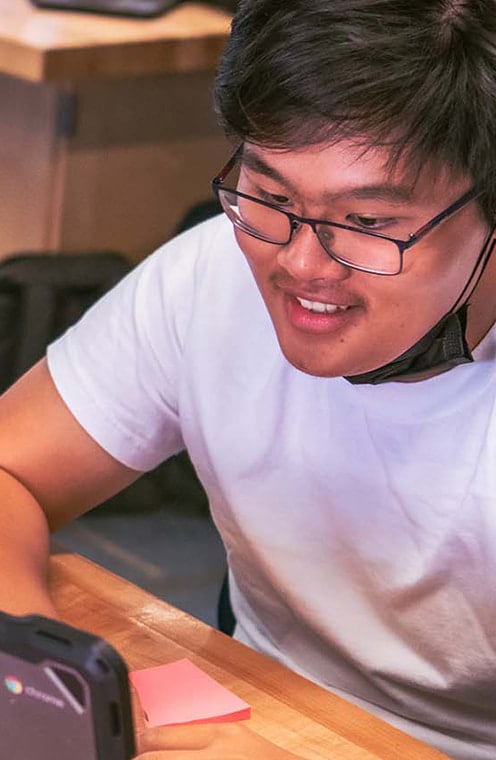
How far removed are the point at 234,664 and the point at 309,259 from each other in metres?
0.37

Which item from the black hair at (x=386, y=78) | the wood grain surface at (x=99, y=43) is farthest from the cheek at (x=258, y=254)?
the wood grain surface at (x=99, y=43)

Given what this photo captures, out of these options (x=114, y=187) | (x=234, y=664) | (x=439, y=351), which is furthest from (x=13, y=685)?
(x=114, y=187)

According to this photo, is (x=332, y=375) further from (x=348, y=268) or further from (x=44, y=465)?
(x=44, y=465)

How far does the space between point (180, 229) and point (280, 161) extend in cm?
155

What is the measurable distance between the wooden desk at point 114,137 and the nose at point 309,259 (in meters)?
1.40

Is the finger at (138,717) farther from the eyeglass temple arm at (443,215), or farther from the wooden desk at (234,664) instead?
the eyeglass temple arm at (443,215)

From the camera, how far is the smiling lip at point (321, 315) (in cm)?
Answer: 122

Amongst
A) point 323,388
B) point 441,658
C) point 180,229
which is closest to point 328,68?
point 323,388

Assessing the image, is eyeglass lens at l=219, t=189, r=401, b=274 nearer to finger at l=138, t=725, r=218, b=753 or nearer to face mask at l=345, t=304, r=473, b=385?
face mask at l=345, t=304, r=473, b=385

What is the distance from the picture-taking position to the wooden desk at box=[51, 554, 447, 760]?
1228 millimetres

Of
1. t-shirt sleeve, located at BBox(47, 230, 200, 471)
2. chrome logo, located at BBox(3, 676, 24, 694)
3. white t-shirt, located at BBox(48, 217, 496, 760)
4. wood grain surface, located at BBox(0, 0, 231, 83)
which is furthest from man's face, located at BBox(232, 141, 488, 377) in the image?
wood grain surface, located at BBox(0, 0, 231, 83)

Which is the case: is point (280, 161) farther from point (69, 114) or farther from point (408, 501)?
point (69, 114)

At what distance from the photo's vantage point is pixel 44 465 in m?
1.51

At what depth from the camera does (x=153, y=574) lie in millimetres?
2688
